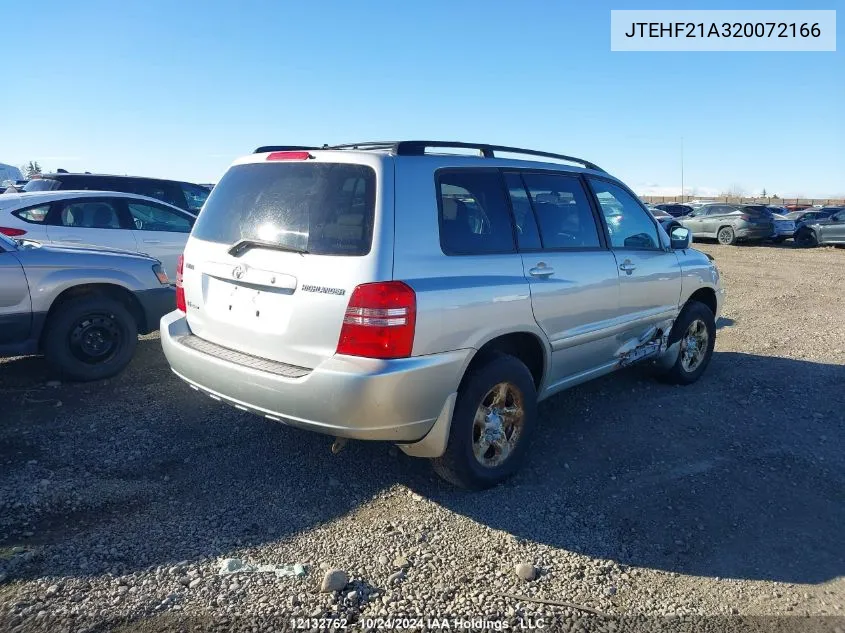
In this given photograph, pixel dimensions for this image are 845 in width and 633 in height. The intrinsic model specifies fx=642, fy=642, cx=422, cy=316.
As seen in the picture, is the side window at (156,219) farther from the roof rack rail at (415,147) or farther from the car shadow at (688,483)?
the car shadow at (688,483)

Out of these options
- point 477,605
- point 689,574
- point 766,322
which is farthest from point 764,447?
point 766,322

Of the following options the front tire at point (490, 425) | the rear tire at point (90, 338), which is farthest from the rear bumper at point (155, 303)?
the front tire at point (490, 425)

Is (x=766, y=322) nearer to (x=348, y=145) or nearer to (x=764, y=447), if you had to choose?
(x=764, y=447)

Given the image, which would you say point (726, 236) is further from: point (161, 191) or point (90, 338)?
point (90, 338)

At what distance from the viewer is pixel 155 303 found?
231 inches

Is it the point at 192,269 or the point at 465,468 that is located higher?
the point at 192,269

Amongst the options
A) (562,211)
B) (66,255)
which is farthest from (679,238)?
(66,255)

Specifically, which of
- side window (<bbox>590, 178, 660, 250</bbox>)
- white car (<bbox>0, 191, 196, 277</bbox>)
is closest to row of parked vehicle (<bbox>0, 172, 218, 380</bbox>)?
white car (<bbox>0, 191, 196, 277</bbox>)

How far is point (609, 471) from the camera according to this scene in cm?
402

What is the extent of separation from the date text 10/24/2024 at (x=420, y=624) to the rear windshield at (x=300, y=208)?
1.61 meters

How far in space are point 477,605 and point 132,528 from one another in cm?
174

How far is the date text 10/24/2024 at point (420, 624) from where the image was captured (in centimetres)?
256

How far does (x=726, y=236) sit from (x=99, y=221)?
20953mm

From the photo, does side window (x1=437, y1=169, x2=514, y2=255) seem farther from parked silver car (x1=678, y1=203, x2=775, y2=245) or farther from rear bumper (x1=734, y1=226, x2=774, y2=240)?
rear bumper (x1=734, y1=226, x2=774, y2=240)
